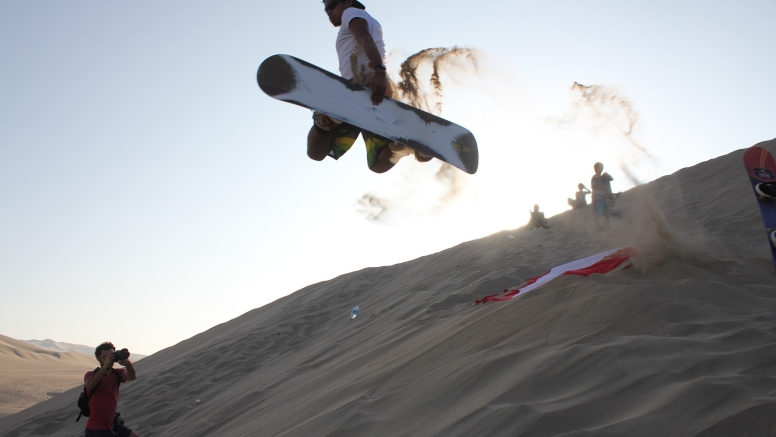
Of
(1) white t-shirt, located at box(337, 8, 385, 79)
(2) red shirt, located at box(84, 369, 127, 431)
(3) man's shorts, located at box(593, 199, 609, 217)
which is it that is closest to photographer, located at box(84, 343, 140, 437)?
(2) red shirt, located at box(84, 369, 127, 431)

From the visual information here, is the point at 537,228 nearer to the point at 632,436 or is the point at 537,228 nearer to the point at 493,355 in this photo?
the point at 493,355

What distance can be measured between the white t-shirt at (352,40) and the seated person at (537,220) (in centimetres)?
866

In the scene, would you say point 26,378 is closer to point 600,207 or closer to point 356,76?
point 600,207

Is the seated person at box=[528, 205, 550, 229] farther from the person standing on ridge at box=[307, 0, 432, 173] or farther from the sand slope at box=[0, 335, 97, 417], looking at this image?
the sand slope at box=[0, 335, 97, 417]

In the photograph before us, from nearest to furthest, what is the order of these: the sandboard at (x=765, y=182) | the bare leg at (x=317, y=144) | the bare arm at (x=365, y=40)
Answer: the bare arm at (x=365, y=40), the bare leg at (x=317, y=144), the sandboard at (x=765, y=182)

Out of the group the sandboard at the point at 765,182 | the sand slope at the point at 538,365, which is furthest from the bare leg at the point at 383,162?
the sandboard at the point at 765,182

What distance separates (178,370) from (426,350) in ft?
21.0

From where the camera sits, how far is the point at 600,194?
9594 mm

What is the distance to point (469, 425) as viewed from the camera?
2.21m

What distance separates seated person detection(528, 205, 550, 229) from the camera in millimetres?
11711

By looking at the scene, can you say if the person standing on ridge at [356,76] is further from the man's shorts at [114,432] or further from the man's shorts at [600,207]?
the man's shorts at [600,207]

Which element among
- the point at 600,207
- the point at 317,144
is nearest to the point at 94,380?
the point at 317,144

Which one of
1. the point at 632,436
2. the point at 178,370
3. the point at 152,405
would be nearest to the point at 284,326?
the point at 178,370

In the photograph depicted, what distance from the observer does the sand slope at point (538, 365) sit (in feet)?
6.72
